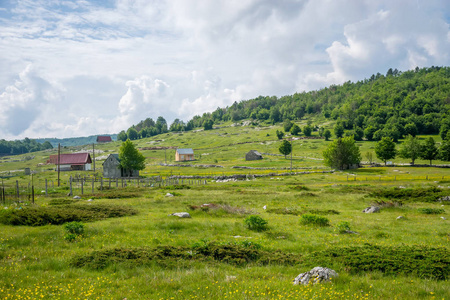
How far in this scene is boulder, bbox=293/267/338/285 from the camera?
890cm

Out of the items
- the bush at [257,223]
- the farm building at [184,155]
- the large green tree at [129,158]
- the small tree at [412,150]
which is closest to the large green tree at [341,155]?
the small tree at [412,150]

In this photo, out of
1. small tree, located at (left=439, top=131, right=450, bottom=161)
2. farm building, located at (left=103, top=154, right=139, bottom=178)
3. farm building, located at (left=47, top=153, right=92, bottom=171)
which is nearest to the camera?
farm building, located at (left=103, top=154, right=139, bottom=178)

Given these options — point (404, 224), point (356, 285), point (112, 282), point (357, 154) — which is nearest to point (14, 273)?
point (112, 282)

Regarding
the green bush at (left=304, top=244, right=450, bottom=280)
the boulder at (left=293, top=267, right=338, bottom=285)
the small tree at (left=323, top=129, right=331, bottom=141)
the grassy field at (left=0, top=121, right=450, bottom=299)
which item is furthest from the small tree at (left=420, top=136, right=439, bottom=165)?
the boulder at (left=293, top=267, right=338, bottom=285)

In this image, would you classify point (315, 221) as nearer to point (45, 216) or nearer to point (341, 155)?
point (45, 216)

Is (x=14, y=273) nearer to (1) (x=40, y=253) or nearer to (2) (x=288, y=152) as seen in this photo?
(1) (x=40, y=253)

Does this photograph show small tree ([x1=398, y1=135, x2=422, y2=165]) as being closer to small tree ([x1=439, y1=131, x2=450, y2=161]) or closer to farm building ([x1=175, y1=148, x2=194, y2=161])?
small tree ([x1=439, y1=131, x2=450, y2=161])

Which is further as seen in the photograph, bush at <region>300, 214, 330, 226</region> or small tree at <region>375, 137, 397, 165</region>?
small tree at <region>375, 137, 397, 165</region>

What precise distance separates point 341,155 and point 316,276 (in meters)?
89.7

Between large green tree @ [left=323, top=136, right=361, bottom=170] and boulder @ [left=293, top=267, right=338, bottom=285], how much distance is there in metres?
88.8

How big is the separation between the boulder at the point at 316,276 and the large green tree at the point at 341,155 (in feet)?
291

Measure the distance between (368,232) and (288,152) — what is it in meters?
113

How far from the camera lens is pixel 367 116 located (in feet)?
651

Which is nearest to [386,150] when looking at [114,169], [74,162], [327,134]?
[327,134]
